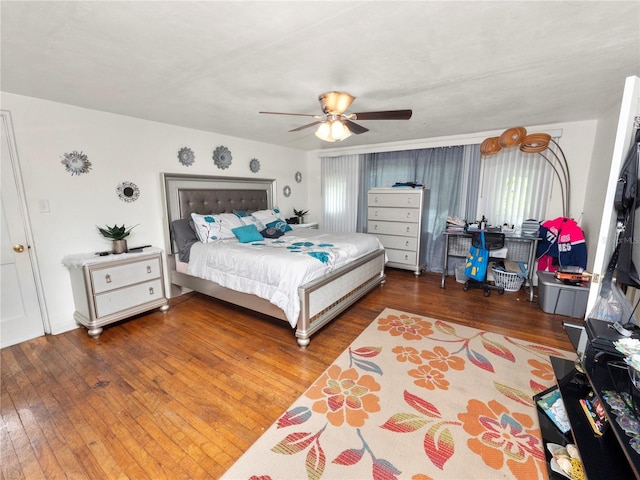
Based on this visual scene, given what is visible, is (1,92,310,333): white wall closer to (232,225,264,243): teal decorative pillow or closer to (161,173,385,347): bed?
(161,173,385,347): bed

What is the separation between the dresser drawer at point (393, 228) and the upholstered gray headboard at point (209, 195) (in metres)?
1.87

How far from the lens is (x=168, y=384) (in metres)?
2.02

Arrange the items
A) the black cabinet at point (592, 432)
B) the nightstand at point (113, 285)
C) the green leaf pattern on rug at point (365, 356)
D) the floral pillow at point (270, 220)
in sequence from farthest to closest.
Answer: the floral pillow at point (270, 220) → the nightstand at point (113, 285) → the green leaf pattern on rug at point (365, 356) → the black cabinet at point (592, 432)

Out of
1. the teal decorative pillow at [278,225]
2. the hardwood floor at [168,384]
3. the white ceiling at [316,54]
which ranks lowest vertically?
the hardwood floor at [168,384]

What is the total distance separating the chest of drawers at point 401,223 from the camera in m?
4.39

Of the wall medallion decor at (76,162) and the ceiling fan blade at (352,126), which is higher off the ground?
the ceiling fan blade at (352,126)

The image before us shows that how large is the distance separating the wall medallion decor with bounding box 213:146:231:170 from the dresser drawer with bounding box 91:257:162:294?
1688 mm

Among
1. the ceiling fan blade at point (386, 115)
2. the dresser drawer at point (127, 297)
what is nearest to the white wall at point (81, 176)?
the dresser drawer at point (127, 297)

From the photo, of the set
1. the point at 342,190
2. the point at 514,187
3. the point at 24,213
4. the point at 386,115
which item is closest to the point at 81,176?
the point at 24,213

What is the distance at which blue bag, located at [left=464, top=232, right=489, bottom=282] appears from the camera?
3.63 metres

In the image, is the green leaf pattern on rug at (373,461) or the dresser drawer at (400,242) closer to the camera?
the green leaf pattern on rug at (373,461)

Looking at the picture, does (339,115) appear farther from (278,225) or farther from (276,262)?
(278,225)

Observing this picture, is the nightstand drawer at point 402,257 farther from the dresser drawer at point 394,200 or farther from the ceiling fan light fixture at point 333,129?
the ceiling fan light fixture at point 333,129

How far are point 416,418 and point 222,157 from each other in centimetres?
392
